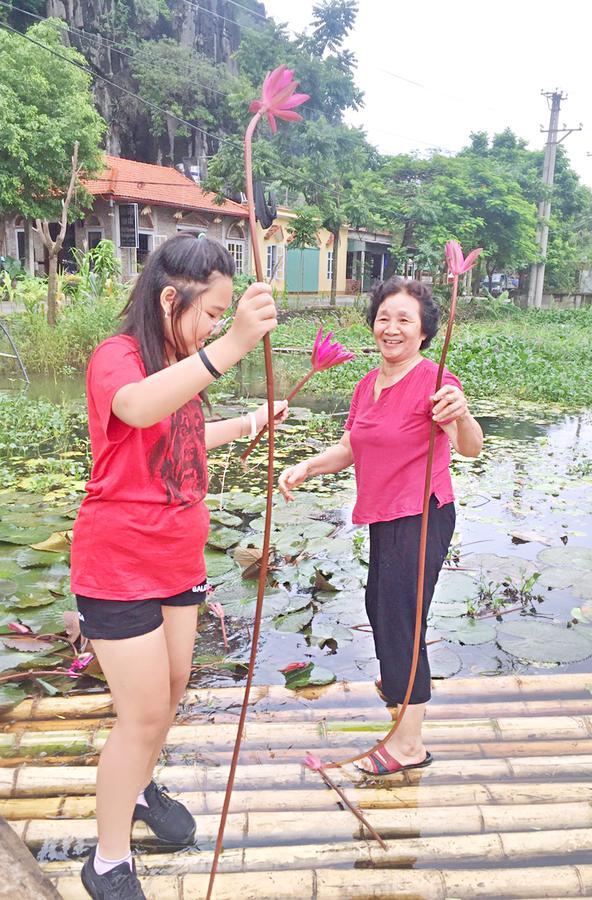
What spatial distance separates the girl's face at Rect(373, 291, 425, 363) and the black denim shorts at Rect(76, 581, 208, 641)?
86 centimetres

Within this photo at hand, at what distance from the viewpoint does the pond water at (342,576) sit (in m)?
2.70

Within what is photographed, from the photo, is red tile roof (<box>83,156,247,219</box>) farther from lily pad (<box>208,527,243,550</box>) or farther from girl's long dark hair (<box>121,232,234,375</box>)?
girl's long dark hair (<box>121,232,234,375</box>)

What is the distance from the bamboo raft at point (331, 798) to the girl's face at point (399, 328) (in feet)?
3.47

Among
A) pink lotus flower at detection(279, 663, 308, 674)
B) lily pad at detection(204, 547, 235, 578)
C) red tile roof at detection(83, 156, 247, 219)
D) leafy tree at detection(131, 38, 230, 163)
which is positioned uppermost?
leafy tree at detection(131, 38, 230, 163)

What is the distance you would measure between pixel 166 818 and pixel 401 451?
1006 mm

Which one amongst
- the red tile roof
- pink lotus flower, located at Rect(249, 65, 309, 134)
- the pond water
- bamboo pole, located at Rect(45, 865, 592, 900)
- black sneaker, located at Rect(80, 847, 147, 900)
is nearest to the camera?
pink lotus flower, located at Rect(249, 65, 309, 134)

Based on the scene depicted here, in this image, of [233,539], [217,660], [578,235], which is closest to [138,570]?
[217,660]

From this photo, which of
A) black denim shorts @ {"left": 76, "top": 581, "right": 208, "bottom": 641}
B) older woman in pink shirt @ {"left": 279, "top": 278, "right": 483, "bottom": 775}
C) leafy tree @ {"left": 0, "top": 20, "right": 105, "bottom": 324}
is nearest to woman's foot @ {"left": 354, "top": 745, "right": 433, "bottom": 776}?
older woman in pink shirt @ {"left": 279, "top": 278, "right": 483, "bottom": 775}

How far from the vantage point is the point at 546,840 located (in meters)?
1.60

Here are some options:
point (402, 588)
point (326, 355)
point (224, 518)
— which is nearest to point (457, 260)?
point (326, 355)

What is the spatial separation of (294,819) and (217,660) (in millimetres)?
981

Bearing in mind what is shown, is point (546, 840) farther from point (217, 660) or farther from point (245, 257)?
point (245, 257)

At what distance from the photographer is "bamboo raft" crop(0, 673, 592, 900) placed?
Result: 1.49 metres

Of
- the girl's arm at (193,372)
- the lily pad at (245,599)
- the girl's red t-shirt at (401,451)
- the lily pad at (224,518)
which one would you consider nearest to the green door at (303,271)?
the lily pad at (224,518)
